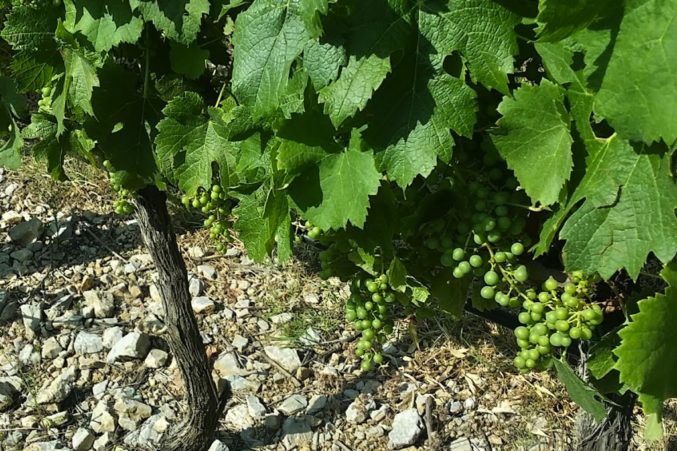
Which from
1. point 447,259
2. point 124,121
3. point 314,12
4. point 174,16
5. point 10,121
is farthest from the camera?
point 10,121

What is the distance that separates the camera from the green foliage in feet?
3.54

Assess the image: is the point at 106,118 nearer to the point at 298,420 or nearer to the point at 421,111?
the point at 421,111

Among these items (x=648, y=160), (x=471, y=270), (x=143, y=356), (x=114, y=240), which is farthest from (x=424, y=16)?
(x=114, y=240)

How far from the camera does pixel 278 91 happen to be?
1253 millimetres

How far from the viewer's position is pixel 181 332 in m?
2.77

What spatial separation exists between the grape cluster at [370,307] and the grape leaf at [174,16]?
2.26ft

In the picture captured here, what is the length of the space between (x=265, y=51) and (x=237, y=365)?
2.46 metres

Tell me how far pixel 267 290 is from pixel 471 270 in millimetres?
2563

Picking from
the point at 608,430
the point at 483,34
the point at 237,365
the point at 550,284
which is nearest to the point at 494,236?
the point at 550,284

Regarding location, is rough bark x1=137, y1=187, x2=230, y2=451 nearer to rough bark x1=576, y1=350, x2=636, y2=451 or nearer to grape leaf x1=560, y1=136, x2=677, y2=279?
rough bark x1=576, y1=350, x2=636, y2=451

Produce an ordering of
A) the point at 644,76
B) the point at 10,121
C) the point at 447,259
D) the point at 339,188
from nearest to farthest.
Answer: the point at 644,76 → the point at 339,188 → the point at 447,259 → the point at 10,121

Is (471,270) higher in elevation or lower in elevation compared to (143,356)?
higher

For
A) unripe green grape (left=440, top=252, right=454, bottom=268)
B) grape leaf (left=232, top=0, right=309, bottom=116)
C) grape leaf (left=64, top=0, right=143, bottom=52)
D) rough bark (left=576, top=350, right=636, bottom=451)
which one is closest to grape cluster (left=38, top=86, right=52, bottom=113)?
grape leaf (left=64, top=0, right=143, bottom=52)

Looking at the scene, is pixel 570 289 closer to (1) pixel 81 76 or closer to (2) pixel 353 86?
(2) pixel 353 86
